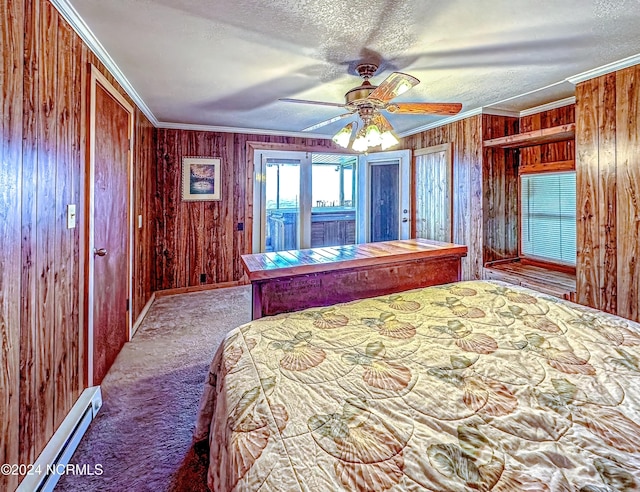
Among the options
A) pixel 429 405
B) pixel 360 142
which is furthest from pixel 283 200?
pixel 429 405

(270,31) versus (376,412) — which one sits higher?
(270,31)

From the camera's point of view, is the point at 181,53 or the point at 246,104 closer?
the point at 181,53

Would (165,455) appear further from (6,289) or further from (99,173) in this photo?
(99,173)

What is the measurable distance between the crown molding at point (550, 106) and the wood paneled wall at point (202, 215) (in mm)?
Answer: 3057

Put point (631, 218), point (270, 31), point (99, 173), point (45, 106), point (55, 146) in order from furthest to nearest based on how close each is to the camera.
→ point (631, 218) < point (99, 173) < point (270, 31) < point (55, 146) < point (45, 106)

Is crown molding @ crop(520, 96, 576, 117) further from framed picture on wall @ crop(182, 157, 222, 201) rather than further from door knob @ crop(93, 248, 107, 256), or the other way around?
door knob @ crop(93, 248, 107, 256)

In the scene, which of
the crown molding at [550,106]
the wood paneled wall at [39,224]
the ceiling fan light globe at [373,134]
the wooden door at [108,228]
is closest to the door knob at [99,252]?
the wooden door at [108,228]

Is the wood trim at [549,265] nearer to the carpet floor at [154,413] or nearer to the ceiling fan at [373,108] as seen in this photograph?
the ceiling fan at [373,108]

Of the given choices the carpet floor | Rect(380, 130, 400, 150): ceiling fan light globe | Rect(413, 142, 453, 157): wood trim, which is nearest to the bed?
the carpet floor

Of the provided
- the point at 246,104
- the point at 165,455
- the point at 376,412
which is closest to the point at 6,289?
the point at 165,455

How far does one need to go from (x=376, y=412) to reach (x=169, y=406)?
5.78 feet

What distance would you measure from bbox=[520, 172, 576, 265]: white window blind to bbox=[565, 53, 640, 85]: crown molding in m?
1.00

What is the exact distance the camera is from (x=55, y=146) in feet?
5.35

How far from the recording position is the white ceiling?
1782 millimetres
